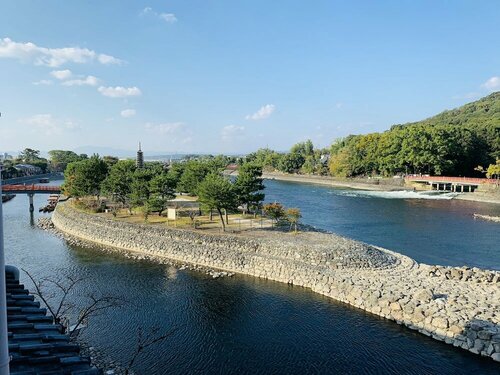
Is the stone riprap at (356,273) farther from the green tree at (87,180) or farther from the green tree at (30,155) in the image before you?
the green tree at (30,155)

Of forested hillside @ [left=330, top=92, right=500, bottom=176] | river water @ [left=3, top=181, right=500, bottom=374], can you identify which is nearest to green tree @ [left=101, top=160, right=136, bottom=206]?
river water @ [left=3, top=181, right=500, bottom=374]

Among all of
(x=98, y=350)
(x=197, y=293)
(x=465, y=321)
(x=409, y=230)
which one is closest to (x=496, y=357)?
(x=465, y=321)

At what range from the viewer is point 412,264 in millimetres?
22750

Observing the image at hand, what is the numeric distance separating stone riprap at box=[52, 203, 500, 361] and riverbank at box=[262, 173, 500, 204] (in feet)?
134

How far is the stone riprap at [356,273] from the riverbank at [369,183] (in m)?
40.7

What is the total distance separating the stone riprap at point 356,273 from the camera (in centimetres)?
1542

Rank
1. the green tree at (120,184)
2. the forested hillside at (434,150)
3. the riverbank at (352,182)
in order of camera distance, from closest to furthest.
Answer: the green tree at (120,184) → the forested hillside at (434,150) → the riverbank at (352,182)

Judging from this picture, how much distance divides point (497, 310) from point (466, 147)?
64428 mm

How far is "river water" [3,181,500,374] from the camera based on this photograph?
13.7 m

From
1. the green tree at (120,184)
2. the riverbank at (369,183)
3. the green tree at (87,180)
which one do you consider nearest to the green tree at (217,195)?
the green tree at (120,184)

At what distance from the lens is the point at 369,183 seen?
75.1 metres

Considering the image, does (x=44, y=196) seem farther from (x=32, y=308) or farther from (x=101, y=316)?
(x=32, y=308)

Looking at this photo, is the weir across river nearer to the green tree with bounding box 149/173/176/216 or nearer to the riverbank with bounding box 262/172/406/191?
the riverbank with bounding box 262/172/406/191

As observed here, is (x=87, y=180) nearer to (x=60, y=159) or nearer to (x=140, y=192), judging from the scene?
(x=140, y=192)
